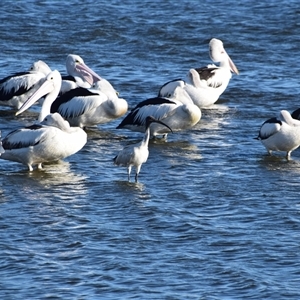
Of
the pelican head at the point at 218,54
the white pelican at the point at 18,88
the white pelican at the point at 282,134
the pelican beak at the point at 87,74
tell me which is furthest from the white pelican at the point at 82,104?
the pelican head at the point at 218,54

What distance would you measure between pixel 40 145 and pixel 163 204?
1.52 metres

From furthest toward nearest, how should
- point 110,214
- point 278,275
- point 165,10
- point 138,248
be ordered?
point 165,10
point 110,214
point 138,248
point 278,275

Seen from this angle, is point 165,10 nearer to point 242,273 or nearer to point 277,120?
point 277,120

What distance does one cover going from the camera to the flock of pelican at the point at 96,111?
31.8 feet

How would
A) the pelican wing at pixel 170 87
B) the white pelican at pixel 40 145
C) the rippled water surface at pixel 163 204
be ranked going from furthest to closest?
1. the pelican wing at pixel 170 87
2. the white pelican at pixel 40 145
3. the rippled water surface at pixel 163 204

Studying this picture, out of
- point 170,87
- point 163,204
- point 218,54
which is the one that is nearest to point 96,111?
point 170,87

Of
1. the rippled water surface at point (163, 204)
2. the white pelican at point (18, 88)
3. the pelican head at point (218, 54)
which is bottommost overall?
the rippled water surface at point (163, 204)

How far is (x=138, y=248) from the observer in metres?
7.58

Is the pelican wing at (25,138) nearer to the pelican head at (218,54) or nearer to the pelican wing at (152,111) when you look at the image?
the pelican wing at (152,111)

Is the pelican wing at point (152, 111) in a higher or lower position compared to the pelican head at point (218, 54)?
lower

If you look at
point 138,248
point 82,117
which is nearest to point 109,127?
point 82,117

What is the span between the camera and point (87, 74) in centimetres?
1329

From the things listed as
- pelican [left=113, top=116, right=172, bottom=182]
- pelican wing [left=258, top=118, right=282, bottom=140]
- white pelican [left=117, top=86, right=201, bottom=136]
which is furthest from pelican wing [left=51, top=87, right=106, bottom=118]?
pelican [left=113, top=116, right=172, bottom=182]

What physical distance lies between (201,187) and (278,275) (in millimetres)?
2335
